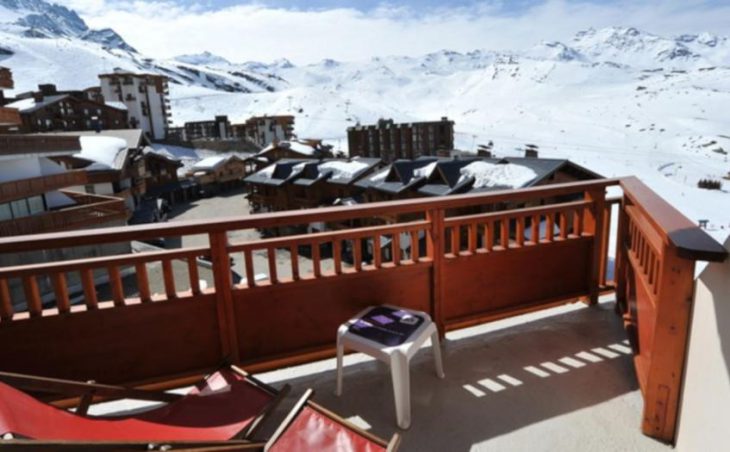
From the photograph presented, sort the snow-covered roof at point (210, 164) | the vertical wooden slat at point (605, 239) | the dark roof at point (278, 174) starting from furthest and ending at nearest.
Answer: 1. the snow-covered roof at point (210, 164)
2. the dark roof at point (278, 174)
3. the vertical wooden slat at point (605, 239)

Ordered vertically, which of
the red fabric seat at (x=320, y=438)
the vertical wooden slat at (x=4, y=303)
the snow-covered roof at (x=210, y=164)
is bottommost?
the snow-covered roof at (x=210, y=164)

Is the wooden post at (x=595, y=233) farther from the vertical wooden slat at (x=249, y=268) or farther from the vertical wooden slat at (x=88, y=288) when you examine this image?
the vertical wooden slat at (x=88, y=288)

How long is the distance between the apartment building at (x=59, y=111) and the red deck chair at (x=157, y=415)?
37.4 metres

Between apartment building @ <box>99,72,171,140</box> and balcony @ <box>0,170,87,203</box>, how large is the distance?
37.9 meters

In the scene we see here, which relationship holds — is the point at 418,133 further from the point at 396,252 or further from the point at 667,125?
the point at 667,125

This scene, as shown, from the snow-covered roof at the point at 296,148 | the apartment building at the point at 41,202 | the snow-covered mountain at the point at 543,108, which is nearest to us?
the apartment building at the point at 41,202

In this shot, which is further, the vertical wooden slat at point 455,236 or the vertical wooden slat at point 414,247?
the vertical wooden slat at point 455,236

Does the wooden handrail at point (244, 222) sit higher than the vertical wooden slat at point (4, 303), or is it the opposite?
the wooden handrail at point (244, 222)

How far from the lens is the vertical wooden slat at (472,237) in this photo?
274 centimetres

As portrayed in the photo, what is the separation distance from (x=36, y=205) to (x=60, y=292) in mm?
16563

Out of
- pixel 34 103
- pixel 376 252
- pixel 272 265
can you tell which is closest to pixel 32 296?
pixel 272 265

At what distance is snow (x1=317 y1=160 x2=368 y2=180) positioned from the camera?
73.4 ft

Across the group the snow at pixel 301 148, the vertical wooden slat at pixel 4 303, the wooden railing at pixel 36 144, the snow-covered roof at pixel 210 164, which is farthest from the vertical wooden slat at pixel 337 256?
the snow-covered roof at pixel 210 164

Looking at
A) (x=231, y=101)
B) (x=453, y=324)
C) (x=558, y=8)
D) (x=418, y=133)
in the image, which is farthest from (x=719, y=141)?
(x=231, y=101)
